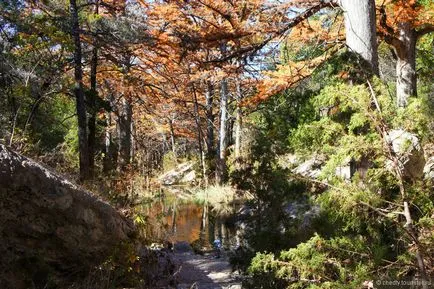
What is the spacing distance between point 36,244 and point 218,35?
4.50m

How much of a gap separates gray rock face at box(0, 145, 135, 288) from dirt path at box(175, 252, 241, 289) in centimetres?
159

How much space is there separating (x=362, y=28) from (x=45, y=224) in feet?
15.1

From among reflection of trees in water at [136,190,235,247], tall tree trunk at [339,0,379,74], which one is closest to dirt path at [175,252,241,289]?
reflection of trees in water at [136,190,235,247]

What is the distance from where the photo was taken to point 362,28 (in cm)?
587

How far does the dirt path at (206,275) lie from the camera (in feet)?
20.7

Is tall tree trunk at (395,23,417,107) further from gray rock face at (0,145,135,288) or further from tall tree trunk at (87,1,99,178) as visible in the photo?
gray rock face at (0,145,135,288)

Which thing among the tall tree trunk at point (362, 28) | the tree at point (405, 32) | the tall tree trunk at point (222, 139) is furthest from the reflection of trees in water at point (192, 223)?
the tree at point (405, 32)

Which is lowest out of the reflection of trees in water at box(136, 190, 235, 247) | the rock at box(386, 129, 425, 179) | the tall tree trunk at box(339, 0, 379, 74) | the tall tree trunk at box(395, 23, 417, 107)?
the reflection of trees in water at box(136, 190, 235, 247)

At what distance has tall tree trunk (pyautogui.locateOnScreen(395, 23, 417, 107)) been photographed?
42.7 feet

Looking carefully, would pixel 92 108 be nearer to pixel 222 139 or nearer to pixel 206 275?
pixel 206 275

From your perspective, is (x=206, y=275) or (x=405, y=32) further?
(x=405, y=32)

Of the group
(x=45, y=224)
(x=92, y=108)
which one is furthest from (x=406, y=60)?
(x=45, y=224)

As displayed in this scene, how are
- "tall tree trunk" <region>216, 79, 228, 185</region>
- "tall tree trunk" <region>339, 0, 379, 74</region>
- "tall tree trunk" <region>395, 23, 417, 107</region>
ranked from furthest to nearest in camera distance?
"tall tree trunk" <region>216, 79, 228, 185</region>
"tall tree trunk" <region>395, 23, 417, 107</region>
"tall tree trunk" <region>339, 0, 379, 74</region>

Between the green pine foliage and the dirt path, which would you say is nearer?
the green pine foliage
